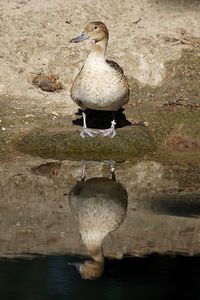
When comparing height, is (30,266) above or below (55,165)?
above

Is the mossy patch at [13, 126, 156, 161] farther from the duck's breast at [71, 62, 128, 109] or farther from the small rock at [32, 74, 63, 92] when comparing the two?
the small rock at [32, 74, 63, 92]

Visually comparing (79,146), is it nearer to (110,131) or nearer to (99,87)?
(110,131)

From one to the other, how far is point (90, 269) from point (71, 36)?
10098 millimetres

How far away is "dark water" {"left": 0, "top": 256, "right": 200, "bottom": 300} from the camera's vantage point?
8984mm

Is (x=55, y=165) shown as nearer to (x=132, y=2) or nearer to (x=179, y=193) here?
(x=179, y=193)

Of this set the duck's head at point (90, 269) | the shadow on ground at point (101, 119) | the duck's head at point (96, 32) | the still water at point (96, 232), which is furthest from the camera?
the shadow on ground at point (101, 119)

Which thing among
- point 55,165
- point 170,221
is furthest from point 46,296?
point 55,165

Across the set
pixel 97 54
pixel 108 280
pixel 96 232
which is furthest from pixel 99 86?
pixel 108 280

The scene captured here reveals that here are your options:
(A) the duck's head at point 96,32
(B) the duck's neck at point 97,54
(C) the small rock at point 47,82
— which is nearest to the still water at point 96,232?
(B) the duck's neck at point 97,54

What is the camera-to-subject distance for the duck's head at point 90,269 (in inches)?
372

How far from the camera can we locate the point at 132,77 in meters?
17.7

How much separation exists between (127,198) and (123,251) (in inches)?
79.3

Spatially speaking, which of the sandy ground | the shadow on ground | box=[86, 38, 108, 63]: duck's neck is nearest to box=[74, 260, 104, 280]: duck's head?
box=[86, 38, 108, 63]: duck's neck

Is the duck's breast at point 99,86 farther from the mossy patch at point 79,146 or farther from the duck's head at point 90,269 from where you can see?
the duck's head at point 90,269
